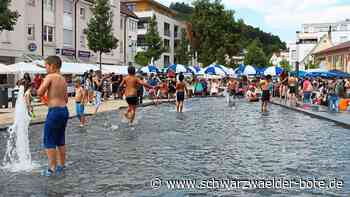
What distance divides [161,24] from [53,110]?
7316 cm

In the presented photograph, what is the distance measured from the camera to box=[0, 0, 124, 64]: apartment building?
35.1 m

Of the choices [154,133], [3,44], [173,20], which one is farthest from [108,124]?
[173,20]

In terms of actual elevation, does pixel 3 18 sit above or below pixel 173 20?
below

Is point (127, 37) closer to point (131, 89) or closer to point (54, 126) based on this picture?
point (131, 89)

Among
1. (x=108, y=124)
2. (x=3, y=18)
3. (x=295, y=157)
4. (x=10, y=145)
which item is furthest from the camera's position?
(x=3, y=18)

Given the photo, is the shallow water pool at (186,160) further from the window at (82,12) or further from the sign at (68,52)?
the window at (82,12)

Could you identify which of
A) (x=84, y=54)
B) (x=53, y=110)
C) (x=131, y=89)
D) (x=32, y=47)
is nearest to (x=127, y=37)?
(x=84, y=54)

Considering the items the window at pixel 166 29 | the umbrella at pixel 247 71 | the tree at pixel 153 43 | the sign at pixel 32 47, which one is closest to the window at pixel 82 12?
the tree at pixel 153 43

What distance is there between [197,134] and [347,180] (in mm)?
6123

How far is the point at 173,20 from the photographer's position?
85562mm

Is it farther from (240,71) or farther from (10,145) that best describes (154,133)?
(240,71)

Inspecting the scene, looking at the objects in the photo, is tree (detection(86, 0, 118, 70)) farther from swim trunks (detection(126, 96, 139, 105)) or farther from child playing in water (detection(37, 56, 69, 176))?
child playing in water (detection(37, 56, 69, 176))

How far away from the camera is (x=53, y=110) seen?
7180 mm

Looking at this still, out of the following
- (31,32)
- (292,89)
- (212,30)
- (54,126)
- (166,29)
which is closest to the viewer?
(54,126)
